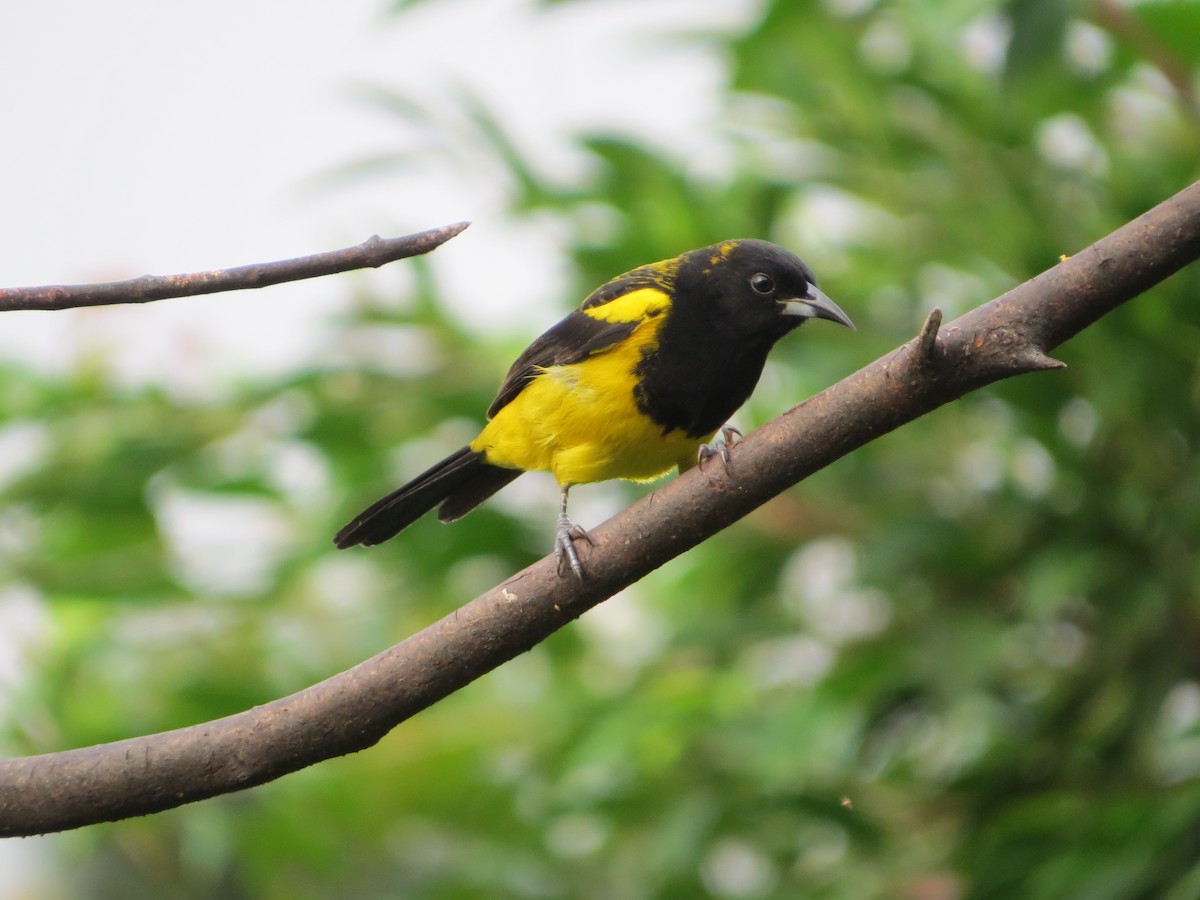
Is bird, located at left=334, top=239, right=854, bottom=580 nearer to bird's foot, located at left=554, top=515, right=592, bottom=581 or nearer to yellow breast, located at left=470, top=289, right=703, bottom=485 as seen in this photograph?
yellow breast, located at left=470, top=289, right=703, bottom=485

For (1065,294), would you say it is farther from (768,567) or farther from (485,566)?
(485,566)

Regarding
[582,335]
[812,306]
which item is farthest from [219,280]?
[812,306]

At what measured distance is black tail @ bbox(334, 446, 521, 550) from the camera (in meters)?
3.58

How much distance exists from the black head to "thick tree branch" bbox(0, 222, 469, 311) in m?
1.64

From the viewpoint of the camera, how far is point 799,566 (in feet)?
14.0

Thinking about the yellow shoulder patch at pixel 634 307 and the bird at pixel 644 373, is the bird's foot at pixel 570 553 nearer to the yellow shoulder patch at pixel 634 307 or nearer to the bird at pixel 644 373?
the bird at pixel 644 373

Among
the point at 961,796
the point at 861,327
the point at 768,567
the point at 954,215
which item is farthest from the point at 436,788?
the point at 954,215

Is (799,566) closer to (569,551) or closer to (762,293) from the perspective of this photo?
(762,293)

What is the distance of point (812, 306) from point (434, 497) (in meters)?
1.17

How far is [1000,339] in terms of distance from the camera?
6.68 ft

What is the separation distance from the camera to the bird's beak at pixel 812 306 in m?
3.33

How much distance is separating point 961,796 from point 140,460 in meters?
2.64

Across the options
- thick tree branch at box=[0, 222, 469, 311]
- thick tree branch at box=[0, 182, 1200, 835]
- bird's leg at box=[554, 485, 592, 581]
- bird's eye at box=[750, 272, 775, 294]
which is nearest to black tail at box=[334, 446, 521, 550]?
bird's eye at box=[750, 272, 775, 294]

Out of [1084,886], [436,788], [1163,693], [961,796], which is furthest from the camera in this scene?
[436,788]
